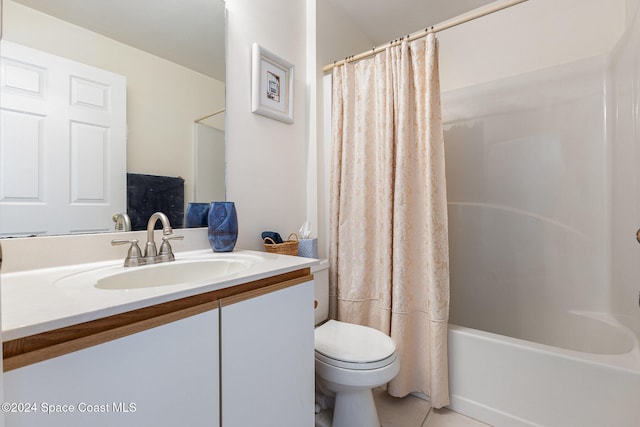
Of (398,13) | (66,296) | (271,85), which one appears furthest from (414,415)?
(398,13)

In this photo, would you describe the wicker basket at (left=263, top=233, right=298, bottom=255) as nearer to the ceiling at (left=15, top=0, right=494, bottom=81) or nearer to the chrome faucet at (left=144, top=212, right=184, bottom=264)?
the chrome faucet at (left=144, top=212, right=184, bottom=264)

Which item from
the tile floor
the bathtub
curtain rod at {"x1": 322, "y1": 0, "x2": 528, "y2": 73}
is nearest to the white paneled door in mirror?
curtain rod at {"x1": 322, "y1": 0, "x2": 528, "y2": 73}

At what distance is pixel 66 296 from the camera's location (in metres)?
0.65

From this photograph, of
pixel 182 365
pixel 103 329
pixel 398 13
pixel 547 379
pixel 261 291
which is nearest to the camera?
pixel 103 329

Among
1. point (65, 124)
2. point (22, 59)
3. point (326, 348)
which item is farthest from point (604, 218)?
point (22, 59)

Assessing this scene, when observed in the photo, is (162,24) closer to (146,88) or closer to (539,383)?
(146,88)

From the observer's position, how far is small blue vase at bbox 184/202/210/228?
1.32m

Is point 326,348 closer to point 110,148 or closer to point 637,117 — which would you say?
point 110,148

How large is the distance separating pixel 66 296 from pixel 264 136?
120cm

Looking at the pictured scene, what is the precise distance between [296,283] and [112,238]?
27.4 inches

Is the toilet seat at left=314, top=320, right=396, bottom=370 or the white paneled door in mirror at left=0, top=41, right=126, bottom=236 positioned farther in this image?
the toilet seat at left=314, top=320, right=396, bottom=370

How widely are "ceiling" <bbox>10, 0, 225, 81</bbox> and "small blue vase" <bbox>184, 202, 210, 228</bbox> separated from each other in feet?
2.04

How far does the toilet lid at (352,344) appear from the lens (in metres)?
1.18

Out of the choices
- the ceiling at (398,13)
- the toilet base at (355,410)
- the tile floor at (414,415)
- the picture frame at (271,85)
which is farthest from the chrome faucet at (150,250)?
the ceiling at (398,13)
